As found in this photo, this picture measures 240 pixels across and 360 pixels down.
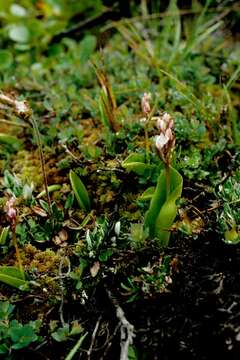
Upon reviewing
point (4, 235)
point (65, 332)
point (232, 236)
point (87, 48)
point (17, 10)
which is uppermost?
point (17, 10)

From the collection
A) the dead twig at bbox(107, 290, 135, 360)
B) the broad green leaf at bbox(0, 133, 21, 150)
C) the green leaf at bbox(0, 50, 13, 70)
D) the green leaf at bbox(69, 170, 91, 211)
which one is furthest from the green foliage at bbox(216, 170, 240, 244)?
the green leaf at bbox(0, 50, 13, 70)

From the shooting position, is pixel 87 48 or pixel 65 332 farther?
pixel 87 48

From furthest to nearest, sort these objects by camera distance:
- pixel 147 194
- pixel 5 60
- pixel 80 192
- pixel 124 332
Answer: pixel 5 60, pixel 80 192, pixel 147 194, pixel 124 332

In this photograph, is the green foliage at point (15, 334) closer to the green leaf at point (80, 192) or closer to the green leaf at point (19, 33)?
the green leaf at point (80, 192)

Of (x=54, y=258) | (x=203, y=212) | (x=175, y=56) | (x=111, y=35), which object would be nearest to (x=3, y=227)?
(x=54, y=258)

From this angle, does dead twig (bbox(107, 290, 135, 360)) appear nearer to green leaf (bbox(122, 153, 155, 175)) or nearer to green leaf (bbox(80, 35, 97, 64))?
green leaf (bbox(122, 153, 155, 175))

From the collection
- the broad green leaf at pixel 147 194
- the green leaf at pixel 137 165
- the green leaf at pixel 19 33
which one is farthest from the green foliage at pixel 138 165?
the green leaf at pixel 19 33

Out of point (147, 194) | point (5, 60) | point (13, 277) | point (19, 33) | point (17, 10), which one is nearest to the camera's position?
point (13, 277)

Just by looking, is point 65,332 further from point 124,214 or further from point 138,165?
point 138,165

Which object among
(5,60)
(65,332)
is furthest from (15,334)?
(5,60)
